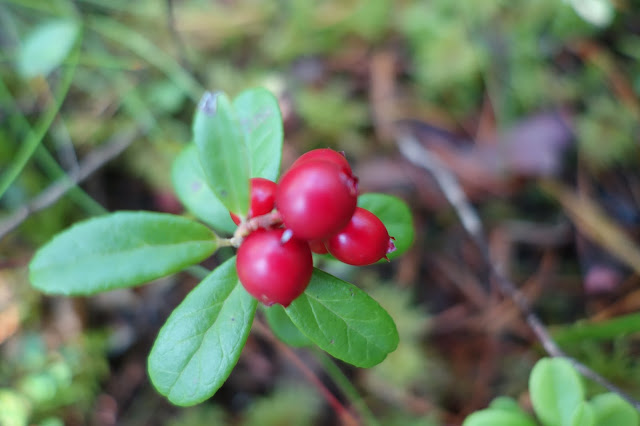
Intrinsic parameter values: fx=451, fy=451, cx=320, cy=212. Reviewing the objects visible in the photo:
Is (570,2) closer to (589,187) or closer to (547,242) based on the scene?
(589,187)

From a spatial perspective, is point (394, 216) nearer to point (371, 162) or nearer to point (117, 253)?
point (117, 253)

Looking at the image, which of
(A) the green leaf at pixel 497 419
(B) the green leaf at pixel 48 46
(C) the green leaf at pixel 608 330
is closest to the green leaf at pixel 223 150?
(A) the green leaf at pixel 497 419

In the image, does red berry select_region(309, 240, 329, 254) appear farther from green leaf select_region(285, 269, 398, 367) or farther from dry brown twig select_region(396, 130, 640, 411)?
dry brown twig select_region(396, 130, 640, 411)

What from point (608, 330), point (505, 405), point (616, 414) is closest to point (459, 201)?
point (608, 330)

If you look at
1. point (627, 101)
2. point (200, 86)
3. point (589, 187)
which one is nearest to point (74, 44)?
point (200, 86)

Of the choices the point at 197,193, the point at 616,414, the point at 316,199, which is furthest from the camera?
the point at 197,193

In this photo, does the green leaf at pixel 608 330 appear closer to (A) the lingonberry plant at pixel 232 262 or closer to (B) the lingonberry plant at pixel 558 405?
(B) the lingonberry plant at pixel 558 405
